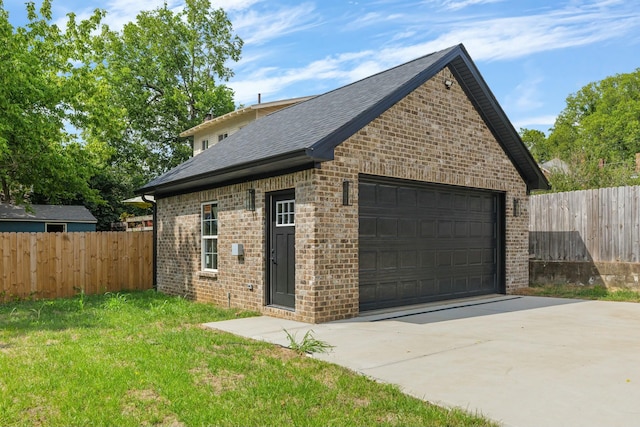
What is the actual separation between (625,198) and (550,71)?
58.3 ft

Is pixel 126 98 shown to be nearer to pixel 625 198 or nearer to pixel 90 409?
pixel 625 198

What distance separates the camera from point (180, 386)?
4719 millimetres

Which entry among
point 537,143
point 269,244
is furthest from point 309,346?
point 537,143

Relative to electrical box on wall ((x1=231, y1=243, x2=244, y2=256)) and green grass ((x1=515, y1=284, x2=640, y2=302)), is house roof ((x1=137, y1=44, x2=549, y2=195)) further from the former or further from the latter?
green grass ((x1=515, y1=284, x2=640, y2=302))

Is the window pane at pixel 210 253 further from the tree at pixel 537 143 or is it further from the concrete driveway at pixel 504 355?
the tree at pixel 537 143

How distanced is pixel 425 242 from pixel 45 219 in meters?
19.2

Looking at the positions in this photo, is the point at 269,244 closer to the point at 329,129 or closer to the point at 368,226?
the point at 368,226

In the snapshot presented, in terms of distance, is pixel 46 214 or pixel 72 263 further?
pixel 46 214

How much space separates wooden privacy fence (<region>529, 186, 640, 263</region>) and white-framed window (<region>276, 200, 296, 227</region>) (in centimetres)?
814

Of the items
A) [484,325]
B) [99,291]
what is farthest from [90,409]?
[99,291]

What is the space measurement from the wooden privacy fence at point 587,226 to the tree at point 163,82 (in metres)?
24.4

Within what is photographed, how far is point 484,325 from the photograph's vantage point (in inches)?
309

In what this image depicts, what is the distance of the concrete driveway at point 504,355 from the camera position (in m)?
4.20

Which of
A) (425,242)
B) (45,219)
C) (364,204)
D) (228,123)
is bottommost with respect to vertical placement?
(425,242)
